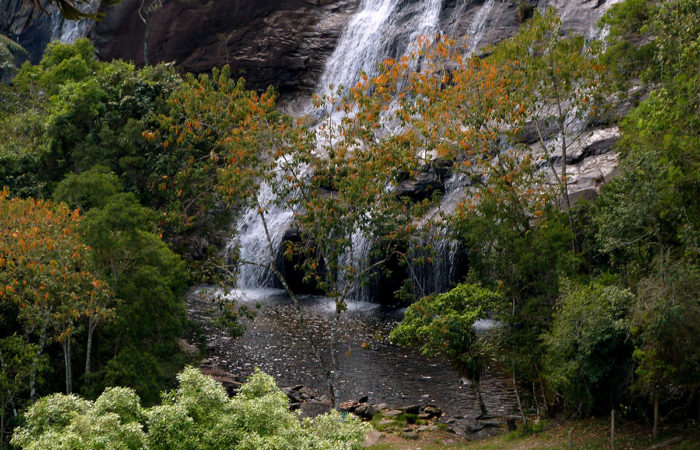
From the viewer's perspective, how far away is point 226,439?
10461 millimetres

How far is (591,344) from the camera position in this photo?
49.6 ft

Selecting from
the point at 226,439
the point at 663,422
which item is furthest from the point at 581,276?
the point at 226,439

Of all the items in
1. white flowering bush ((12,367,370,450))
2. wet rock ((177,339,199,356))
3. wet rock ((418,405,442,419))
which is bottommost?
wet rock ((418,405,442,419))

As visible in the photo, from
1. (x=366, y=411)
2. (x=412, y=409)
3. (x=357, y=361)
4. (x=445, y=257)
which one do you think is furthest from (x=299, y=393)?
(x=445, y=257)

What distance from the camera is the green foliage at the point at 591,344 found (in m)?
15.1

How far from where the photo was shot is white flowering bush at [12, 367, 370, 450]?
10039mm

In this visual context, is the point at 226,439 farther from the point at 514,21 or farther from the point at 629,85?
the point at 514,21

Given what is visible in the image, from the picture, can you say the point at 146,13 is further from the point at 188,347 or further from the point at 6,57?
the point at 188,347

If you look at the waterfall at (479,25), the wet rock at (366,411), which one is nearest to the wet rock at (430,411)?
the wet rock at (366,411)

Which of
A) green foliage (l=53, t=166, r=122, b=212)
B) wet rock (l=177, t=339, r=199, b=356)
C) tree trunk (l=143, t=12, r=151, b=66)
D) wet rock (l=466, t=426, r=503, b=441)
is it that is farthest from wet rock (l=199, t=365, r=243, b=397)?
tree trunk (l=143, t=12, r=151, b=66)

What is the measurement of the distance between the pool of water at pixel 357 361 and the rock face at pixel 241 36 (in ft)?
76.5

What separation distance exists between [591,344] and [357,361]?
12.1m

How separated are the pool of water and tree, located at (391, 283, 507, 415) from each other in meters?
1.70

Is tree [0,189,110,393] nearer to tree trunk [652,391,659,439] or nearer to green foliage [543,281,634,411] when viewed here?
green foliage [543,281,634,411]
